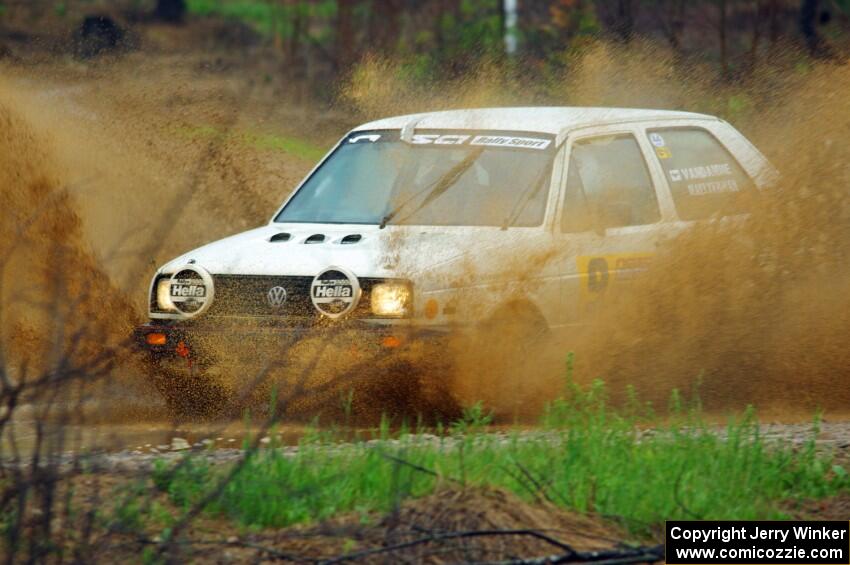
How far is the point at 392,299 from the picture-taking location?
7188mm

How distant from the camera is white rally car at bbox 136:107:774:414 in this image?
23.8 feet

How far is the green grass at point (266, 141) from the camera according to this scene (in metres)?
12.5

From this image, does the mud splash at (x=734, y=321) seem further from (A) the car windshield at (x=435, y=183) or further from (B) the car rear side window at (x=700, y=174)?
(A) the car windshield at (x=435, y=183)

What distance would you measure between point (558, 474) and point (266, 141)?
8.91 m

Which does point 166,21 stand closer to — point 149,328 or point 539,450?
point 149,328

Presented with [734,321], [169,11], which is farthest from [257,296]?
[169,11]

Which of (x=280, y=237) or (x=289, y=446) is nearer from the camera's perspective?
(x=289, y=446)

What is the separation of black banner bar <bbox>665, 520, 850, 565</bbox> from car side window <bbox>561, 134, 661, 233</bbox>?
300 centimetres

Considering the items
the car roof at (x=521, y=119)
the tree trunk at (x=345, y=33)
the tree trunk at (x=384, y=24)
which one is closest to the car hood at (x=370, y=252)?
the car roof at (x=521, y=119)

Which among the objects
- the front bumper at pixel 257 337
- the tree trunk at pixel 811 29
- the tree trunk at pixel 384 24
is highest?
the tree trunk at pixel 384 24

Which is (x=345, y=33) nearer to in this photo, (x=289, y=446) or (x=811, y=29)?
(x=811, y=29)

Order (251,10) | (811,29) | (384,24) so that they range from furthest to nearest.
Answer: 1. (251,10)
2. (384,24)
3. (811,29)

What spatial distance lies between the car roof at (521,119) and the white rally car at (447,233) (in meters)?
0.01

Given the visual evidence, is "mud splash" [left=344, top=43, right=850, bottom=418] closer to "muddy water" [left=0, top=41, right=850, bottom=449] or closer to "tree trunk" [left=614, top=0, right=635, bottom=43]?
"muddy water" [left=0, top=41, right=850, bottom=449]
